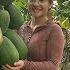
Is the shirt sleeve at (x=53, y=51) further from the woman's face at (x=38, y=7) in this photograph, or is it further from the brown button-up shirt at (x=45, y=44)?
the woman's face at (x=38, y=7)

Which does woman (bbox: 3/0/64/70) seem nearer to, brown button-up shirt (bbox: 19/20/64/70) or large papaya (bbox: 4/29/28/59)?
brown button-up shirt (bbox: 19/20/64/70)

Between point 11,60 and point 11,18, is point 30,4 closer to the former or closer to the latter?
point 11,18

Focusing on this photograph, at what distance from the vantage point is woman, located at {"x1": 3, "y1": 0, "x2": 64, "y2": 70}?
174 cm

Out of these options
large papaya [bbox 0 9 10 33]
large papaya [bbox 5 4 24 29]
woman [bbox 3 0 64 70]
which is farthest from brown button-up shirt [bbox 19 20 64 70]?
large papaya [bbox 0 9 10 33]

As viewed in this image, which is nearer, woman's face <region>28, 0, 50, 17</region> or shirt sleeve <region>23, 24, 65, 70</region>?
shirt sleeve <region>23, 24, 65, 70</region>

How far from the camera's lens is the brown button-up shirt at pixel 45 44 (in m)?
1.74

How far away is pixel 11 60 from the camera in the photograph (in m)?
1.17

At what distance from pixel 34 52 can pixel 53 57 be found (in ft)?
0.39

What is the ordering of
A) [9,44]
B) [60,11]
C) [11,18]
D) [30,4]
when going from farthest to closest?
[60,11] < [30,4] < [11,18] < [9,44]

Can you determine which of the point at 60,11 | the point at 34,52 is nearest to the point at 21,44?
the point at 34,52

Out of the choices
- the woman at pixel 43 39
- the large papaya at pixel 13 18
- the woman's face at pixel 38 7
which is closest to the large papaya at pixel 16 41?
the large papaya at pixel 13 18

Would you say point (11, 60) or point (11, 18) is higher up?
point (11, 18)

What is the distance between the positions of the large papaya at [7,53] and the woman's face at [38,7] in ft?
2.48

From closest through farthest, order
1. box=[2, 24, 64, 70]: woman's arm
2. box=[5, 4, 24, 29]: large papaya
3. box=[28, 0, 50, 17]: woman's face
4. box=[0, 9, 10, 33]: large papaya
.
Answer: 1. box=[0, 9, 10, 33]: large papaya
2. box=[5, 4, 24, 29]: large papaya
3. box=[2, 24, 64, 70]: woman's arm
4. box=[28, 0, 50, 17]: woman's face
